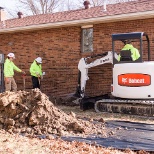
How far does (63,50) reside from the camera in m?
15.1

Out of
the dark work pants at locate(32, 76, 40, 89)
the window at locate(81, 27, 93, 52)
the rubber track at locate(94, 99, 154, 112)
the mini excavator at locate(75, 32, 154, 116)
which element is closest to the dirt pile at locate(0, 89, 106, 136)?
the rubber track at locate(94, 99, 154, 112)

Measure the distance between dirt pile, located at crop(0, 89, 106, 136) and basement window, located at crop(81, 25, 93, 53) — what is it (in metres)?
6.04

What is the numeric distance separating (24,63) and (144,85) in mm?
8743

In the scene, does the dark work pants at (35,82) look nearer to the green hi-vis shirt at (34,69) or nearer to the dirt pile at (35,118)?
the green hi-vis shirt at (34,69)

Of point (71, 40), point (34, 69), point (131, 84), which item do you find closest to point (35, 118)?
point (131, 84)

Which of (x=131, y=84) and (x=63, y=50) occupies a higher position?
(x=63, y=50)

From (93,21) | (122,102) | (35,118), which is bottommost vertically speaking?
(35,118)

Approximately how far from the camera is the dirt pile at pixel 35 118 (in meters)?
7.89

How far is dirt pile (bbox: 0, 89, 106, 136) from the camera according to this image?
7.89m

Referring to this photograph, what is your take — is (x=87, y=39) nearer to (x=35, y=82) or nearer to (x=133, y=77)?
(x=35, y=82)

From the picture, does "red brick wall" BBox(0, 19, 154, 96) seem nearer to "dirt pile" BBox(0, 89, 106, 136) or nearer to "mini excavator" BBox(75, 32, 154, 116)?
"mini excavator" BBox(75, 32, 154, 116)

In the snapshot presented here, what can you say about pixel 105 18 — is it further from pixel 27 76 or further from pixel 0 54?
pixel 0 54

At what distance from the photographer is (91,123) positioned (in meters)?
8.66

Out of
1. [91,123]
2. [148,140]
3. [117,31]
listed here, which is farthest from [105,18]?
[148,140]
